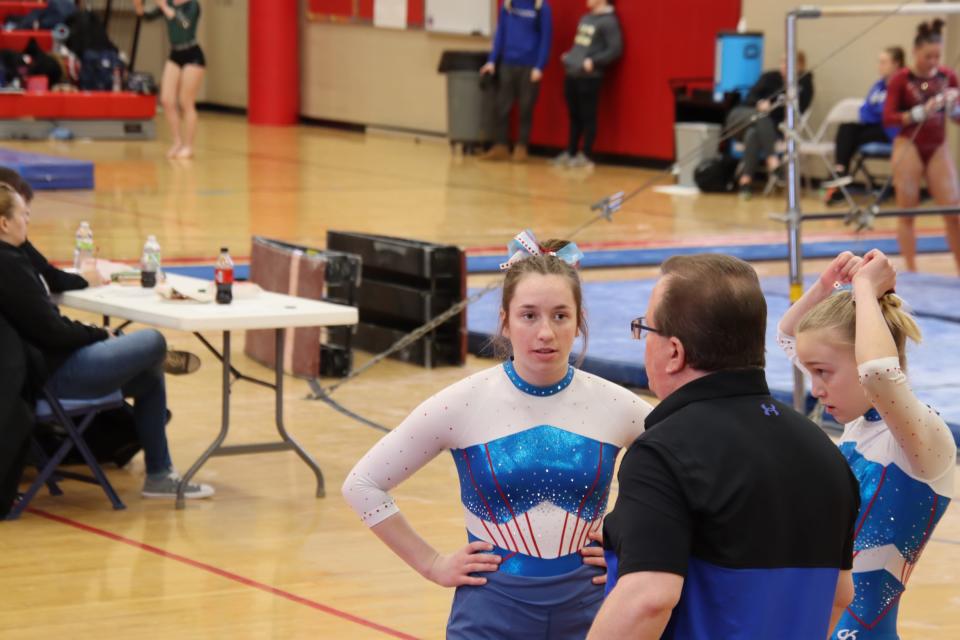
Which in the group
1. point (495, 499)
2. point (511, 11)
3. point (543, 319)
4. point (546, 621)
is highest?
point (511, 11)

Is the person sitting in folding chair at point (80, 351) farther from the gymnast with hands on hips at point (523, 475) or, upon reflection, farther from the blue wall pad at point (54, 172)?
the blue wall pad at point (54, 172)

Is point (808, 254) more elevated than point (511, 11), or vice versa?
point (511, 11)

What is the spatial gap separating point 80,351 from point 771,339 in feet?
13.3

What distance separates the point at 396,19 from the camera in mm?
20750

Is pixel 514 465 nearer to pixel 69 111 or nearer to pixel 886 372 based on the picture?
pixel 886 372

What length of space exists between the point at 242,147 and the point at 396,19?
3314 millimetres

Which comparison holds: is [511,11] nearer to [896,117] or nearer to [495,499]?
[896,117]

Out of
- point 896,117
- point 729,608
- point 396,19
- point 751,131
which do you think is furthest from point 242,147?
point 729,608

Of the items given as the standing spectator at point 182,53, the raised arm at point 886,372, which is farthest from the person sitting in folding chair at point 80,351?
the standing spectator at point 182,53

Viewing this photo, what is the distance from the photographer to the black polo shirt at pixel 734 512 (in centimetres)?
200

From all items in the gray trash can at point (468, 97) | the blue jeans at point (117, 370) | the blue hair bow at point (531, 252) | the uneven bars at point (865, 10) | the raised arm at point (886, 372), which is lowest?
the blue jeans at point (117, 370)

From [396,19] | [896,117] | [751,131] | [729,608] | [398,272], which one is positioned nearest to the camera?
[729,608]

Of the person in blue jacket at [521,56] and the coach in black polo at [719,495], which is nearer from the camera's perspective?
the coach in black polo at [719,495]

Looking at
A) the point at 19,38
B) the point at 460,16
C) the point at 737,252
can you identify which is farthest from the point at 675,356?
the point at 19,38
